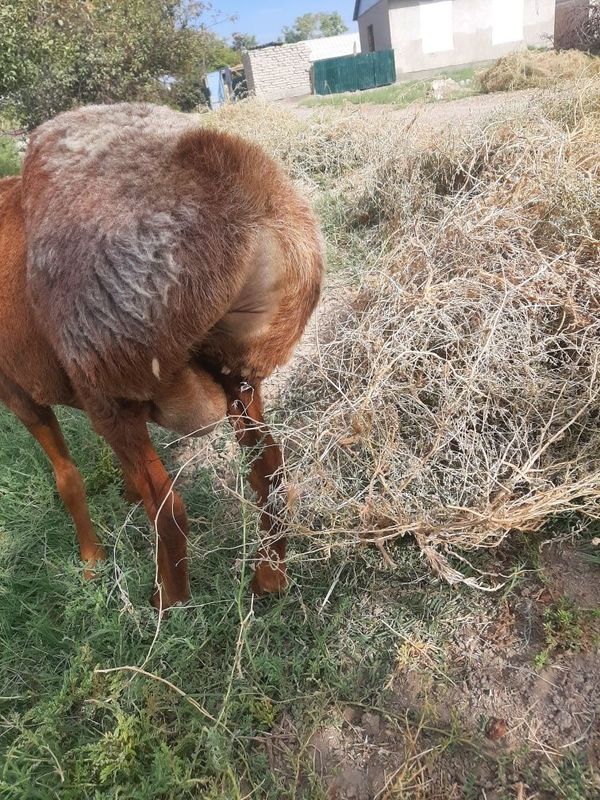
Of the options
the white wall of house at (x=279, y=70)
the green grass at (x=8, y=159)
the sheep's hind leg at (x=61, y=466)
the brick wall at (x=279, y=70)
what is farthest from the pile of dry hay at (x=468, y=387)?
the brick wall at (x=279, y=70)

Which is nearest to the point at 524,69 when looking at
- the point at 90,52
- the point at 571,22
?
the point at 571,22

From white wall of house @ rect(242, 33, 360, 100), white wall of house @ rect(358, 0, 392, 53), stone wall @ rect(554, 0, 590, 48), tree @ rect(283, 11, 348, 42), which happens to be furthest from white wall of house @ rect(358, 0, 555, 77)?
tree @ rect(283, 11, 348, 42)

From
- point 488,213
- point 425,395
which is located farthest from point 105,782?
point 488,213

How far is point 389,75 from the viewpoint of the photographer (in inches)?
1095

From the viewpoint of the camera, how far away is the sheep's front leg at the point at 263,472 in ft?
6.99

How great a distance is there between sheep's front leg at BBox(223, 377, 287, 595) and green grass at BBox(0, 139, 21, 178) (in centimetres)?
1017

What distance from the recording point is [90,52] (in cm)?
1303

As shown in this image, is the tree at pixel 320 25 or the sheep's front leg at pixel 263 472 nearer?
the sheep's front leg at pixel 263 472

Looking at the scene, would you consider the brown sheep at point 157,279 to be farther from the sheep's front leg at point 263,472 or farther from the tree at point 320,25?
the tree at point 320,25

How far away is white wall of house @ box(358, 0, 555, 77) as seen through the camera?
2848 cm

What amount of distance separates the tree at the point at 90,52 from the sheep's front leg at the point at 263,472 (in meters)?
11.4

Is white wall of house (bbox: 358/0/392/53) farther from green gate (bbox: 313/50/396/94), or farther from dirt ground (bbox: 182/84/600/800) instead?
dirt ground (bbox: 182/84/600/800)

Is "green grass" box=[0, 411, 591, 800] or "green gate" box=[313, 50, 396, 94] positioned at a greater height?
"green gate" box=[313, 50, 396, 94]

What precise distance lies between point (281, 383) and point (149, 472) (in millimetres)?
1745
